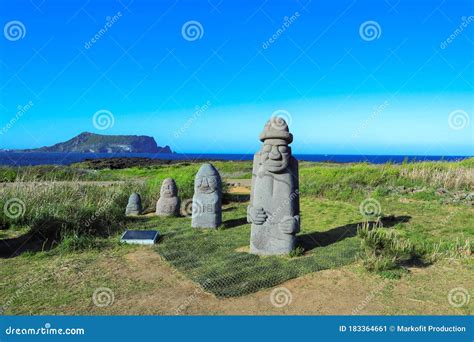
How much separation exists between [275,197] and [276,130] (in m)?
1.41

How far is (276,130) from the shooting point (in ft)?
26.0

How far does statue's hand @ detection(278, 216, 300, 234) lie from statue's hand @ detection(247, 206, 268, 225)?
0.40m

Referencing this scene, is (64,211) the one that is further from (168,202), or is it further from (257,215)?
(257,215)

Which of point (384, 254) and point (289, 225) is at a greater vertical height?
point (289, 225)

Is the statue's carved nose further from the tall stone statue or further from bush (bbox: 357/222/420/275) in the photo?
bush (bbox: 357/222/420/275)

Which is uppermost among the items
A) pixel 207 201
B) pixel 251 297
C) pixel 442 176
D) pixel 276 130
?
pixel 276 130

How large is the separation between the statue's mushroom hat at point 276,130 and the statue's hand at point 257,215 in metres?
1.52

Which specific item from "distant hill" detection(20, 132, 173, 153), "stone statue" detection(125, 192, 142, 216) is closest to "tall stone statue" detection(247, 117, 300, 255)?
"stone statue" detection(125, 192, 142, 216)

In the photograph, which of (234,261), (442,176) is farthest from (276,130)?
(442,176)

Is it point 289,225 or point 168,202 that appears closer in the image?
point 289,225

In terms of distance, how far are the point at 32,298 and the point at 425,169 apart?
1834 cm

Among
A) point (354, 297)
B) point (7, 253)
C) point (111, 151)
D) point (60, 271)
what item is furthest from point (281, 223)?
point (111, 151)

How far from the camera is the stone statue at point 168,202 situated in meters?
12.8

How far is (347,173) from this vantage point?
20.2 m
